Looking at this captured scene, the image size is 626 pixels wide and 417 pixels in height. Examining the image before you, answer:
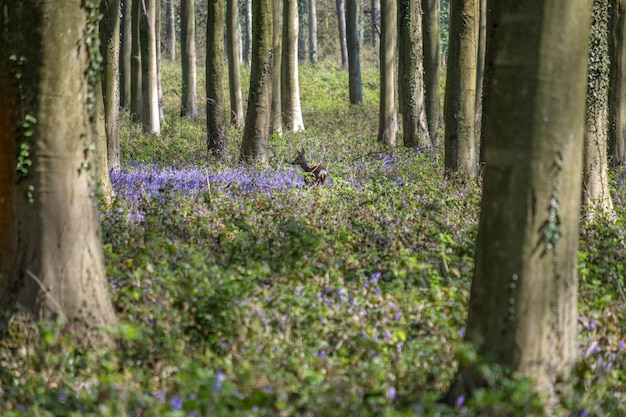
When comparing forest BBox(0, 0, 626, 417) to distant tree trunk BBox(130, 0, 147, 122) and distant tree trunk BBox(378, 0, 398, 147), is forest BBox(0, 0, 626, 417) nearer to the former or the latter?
distant tree trunk BBox(378, 0, 398, 147)

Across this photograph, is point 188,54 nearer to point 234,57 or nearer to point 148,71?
point 234,57

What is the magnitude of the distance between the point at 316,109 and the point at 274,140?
43.1 ft

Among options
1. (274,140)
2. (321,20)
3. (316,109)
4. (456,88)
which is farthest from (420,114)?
(321,20)

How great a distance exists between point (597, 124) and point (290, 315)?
6.24m

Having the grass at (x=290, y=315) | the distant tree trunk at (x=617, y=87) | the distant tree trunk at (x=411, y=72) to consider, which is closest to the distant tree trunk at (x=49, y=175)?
the grass at (x=290, y=315)

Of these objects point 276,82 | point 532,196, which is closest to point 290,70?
point 276,82

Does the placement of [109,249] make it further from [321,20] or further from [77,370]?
[321,20]

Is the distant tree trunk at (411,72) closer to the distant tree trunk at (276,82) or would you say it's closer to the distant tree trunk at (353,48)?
the distant tree trunk at (276,82)

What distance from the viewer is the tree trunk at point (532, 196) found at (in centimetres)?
442

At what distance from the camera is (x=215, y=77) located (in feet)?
51.3

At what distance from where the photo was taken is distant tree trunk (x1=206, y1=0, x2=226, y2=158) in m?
15.1

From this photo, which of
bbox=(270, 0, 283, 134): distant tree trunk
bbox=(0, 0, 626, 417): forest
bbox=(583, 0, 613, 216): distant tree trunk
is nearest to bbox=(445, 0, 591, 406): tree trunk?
bbox=(0, 0, 626, 417): forest

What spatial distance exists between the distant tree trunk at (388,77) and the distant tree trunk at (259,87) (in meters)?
6.77

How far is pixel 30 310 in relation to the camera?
213 inches
